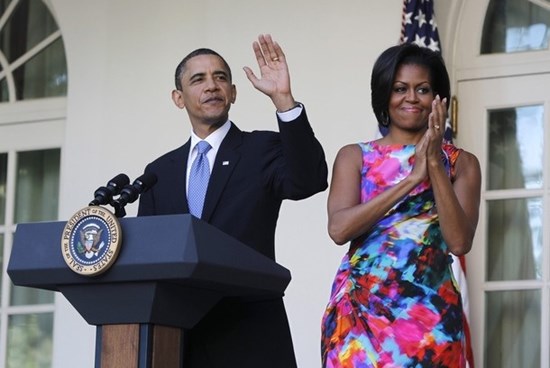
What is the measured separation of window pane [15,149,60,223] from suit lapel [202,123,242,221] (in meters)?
3.39

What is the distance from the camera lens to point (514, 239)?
19.4 ft

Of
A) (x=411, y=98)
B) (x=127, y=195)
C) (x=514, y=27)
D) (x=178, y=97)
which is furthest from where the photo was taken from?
(x=514, y=27)

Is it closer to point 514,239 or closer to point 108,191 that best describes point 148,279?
point 108,191

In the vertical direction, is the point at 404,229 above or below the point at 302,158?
below

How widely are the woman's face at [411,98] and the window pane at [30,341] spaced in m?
3.70

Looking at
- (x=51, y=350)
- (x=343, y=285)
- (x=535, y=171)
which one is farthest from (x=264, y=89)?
(x=51, y=350)

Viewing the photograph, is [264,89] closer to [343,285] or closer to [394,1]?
[343,285]

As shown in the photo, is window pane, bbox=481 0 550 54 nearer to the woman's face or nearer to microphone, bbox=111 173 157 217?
the woman's face

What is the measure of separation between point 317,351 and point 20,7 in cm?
273

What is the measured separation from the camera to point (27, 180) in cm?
728

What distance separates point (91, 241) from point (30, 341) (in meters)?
4.03

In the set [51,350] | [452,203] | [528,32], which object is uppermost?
[528,32]

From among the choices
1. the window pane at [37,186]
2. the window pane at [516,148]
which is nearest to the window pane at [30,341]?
the window pane at [37,186]

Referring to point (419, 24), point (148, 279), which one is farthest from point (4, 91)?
point (148, 279)
